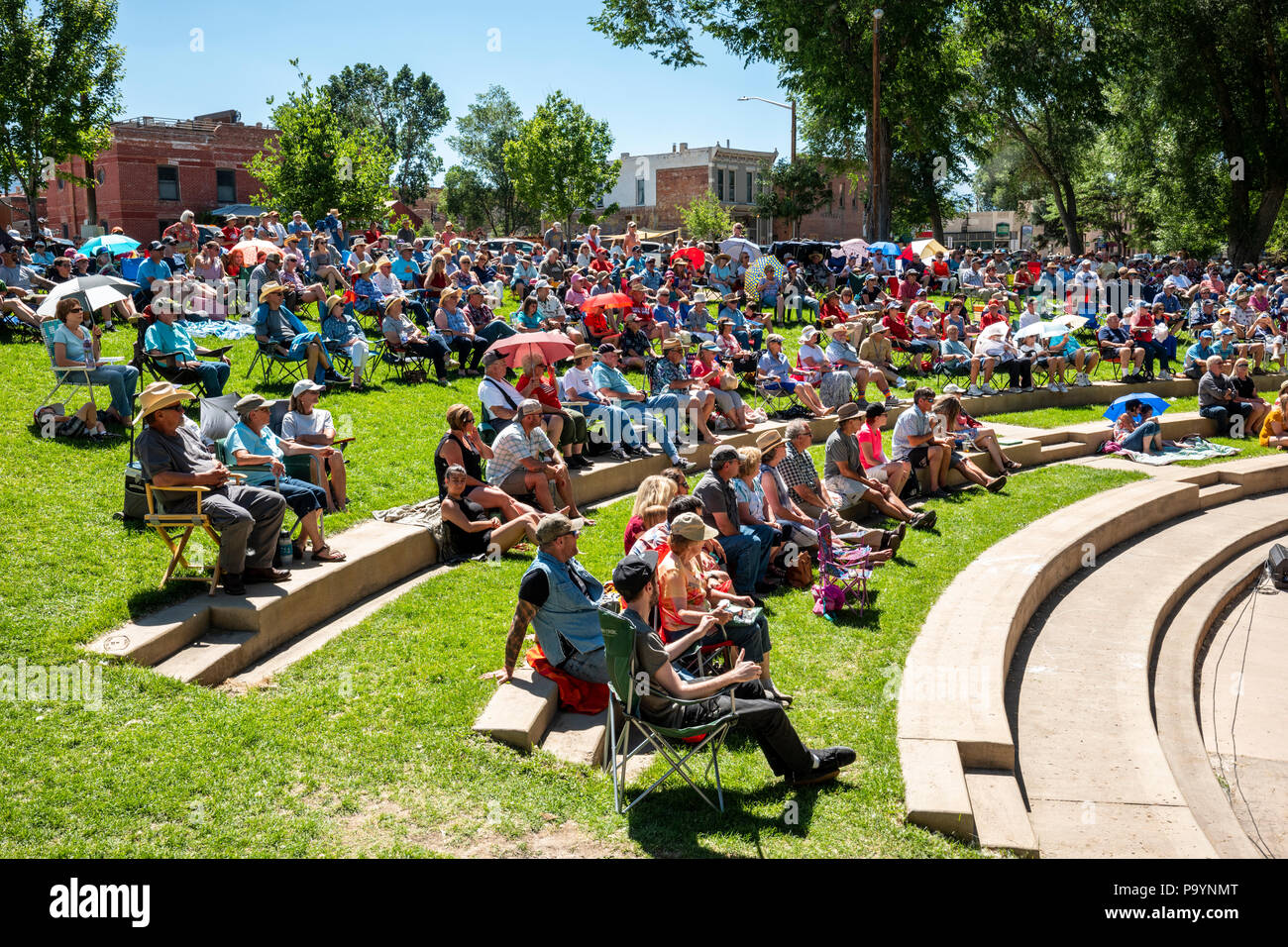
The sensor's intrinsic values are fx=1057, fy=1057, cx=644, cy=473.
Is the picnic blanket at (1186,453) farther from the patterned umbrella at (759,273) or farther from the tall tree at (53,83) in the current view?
the tall tree at (53,83)

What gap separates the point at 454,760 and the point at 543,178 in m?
44.8

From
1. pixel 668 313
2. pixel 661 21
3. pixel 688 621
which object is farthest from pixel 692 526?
pixel 661 21

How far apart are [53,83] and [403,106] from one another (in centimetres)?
6060

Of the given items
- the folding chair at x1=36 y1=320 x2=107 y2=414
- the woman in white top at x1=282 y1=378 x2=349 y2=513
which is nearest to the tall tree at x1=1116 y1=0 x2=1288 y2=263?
the woman in white top at x1=282 y1=378 x2=349 y2=513

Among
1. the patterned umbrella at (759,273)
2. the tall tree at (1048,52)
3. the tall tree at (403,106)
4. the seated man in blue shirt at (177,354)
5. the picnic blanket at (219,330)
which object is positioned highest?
the tall tree at (403,106)

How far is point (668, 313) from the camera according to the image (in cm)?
1866

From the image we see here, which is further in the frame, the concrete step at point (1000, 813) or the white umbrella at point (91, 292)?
the white umbrella at point (91, 292)

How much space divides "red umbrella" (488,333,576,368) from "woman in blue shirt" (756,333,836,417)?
4.29m

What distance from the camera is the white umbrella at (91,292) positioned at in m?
11.2

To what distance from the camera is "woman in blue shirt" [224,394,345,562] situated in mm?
8094

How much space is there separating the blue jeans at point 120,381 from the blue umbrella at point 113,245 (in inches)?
242

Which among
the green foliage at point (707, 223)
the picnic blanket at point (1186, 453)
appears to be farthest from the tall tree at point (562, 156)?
the picnic blanket at point (1186, 453)

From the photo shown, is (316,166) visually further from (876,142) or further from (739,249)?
(876,142)
